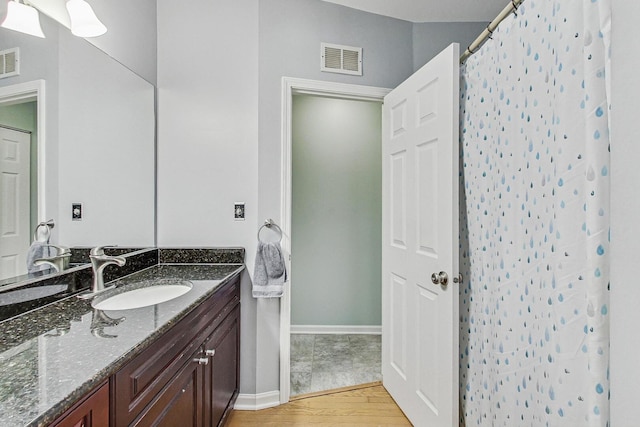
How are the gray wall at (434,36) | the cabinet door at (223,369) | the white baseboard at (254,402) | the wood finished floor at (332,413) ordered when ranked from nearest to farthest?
1. the cabinet door at (223,369)
2. the wood finished floor at (332,413)
3. the white baseboard at (254,402)
4. the gray wall at (434,36)

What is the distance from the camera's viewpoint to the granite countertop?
681 millimetres

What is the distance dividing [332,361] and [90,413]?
2237mm

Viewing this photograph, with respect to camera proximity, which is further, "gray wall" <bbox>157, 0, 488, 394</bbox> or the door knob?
"gray wall" <bbox>157, 0, 488, 394</bbox>

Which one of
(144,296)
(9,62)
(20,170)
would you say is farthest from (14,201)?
(144,296)

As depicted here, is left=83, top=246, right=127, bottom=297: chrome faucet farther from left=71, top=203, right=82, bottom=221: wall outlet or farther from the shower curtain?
the shower curtain

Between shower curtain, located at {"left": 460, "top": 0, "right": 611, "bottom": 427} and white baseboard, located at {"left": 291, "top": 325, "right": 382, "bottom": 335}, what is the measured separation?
1.72 meters

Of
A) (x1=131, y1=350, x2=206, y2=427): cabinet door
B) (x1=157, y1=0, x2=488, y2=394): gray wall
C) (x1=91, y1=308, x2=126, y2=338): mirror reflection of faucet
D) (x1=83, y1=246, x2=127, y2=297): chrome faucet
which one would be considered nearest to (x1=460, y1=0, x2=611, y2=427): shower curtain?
(x1=157, y1=0, x2=488, y2=394): gray wall

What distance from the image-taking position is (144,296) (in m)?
1.56

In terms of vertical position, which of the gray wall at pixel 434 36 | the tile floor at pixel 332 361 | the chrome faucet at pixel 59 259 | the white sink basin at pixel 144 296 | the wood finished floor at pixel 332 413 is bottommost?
the wood finished floor at pixel 332 413

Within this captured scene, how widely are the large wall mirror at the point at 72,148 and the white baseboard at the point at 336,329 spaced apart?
183cm

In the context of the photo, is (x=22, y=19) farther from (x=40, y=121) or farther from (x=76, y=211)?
(x=76, y=211)

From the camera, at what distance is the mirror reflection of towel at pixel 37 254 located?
50.6 inches

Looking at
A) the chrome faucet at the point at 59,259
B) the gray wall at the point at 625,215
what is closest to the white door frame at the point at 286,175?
the chrome faucet at the point at 59,259

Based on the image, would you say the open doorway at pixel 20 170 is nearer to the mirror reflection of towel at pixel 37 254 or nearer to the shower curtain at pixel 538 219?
the mirror reflection of towel at pixel 37 254
